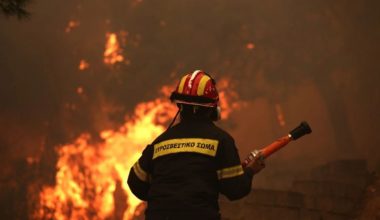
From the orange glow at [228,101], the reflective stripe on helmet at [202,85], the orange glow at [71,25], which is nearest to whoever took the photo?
the reflective stripe on helmet at [202,85]

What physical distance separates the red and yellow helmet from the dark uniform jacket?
0.67 feet

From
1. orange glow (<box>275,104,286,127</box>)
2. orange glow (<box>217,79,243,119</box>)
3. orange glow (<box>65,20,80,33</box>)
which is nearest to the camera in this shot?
orange glow (<box>275,104,286,127</box>)

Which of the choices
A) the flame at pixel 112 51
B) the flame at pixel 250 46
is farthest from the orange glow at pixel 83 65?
the flame at pixel 250 46

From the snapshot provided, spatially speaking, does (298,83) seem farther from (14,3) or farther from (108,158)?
(14,3)

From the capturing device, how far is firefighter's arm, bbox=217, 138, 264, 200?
2979 millimetres

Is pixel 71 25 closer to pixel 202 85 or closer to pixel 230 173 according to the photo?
pixel 202 85

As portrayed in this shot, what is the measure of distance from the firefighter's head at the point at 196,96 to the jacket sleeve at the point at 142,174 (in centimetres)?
39

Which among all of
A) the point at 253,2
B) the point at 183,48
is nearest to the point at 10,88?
the point at 183,48

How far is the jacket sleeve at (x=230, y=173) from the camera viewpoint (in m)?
2.98

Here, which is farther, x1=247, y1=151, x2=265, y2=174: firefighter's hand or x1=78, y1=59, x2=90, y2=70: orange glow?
x1=78, y1=59, x2=90, y2=70: orange glow

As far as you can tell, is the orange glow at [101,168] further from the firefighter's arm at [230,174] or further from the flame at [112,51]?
the firefighter's arm at [230,174]

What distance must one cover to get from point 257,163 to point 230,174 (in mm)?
402

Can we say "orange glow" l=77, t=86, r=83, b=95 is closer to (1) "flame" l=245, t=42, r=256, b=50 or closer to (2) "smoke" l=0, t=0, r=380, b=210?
(2) "smoke" l=0, t=0, r=380, b=210

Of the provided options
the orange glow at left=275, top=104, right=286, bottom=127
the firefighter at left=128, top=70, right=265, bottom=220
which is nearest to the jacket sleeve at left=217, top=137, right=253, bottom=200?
the firefighter at left=128, top=70, right=265, bottom=220
